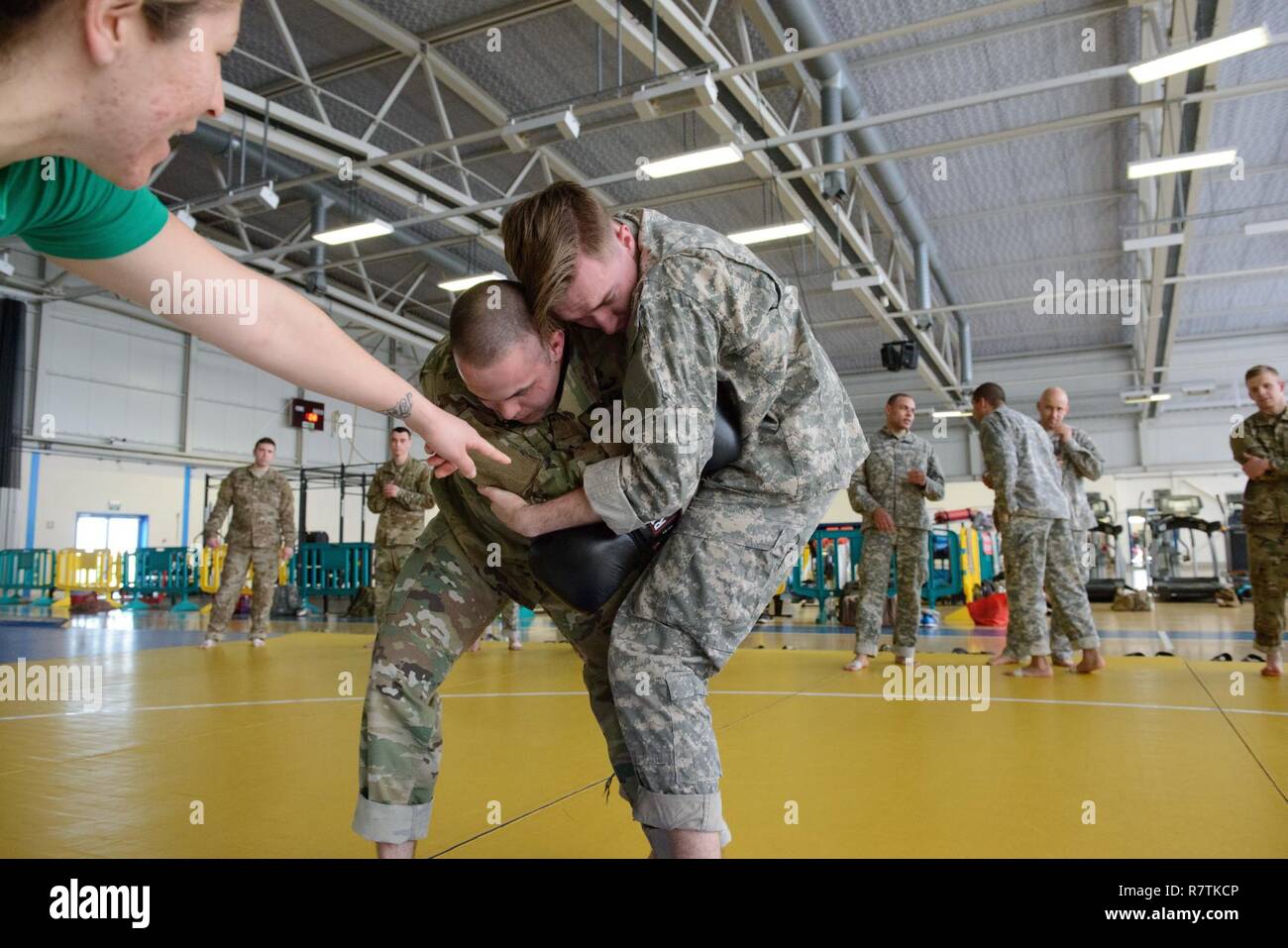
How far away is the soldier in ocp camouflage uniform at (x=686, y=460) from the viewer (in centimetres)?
147

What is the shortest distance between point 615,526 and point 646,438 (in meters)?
0.17

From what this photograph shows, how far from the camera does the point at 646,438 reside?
1.46 meters

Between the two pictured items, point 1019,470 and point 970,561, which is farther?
point 970,561

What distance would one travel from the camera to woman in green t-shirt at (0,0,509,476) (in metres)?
0.90

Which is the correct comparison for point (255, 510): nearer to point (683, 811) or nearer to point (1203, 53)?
point (683, 811)

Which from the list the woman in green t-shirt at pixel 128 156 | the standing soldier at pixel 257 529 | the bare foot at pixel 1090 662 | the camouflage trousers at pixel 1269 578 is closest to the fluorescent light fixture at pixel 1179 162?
the camouflage trousers at pixel 1269 578

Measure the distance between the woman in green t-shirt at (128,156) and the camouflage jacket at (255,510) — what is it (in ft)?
23.4

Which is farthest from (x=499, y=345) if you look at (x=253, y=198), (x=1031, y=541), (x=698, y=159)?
(x=253, y=198)

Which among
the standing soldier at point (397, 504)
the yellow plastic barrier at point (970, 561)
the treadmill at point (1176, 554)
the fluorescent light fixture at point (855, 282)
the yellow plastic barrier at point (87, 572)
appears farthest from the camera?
the yellow plastic barrier at point (87, 572)

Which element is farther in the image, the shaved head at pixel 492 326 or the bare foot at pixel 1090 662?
the bare foot at pixel 1090 662

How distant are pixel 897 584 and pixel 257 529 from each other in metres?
5.75

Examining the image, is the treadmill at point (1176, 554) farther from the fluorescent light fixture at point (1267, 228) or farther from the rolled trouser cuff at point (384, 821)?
the rolled trouser cuff at point (384, 821)

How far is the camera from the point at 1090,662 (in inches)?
206

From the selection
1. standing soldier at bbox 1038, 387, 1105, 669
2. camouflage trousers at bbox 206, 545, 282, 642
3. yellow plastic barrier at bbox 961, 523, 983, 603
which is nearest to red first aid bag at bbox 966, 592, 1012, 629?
yellow plastic barrier at bbox 961, 523, 983, 603
